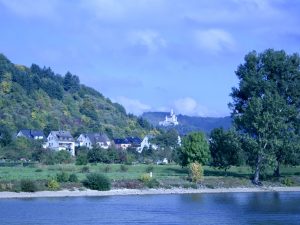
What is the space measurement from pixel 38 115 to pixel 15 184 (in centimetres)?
10637

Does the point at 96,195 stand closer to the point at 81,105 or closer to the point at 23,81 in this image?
the point at 23,81

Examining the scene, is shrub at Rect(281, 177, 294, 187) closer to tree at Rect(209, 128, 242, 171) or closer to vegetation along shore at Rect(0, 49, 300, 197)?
vegetation along shore at Rect(0, 49, 300, 197)

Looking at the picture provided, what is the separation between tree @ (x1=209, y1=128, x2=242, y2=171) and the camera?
243 feet

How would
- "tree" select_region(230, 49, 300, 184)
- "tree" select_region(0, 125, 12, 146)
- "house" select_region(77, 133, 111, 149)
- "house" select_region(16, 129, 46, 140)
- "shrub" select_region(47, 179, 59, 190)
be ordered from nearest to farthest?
1. "shrub" select_region(47, 179, 59, 190)
2. "tree" select_region(230, 49, 300, 184)
3. "tree" select_region(0, 125, 12, 146)
4. "house" select_region(16, 129, 46, 140)
5. "house" select_region(77, 133, 111, 149)

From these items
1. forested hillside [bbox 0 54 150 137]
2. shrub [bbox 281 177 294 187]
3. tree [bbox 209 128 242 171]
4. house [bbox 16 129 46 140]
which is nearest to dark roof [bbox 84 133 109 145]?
forested hillside [bbox 0 54 150 137]

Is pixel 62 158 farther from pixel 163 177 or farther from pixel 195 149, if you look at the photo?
pixel 163 177

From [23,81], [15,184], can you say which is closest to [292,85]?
[15,184]

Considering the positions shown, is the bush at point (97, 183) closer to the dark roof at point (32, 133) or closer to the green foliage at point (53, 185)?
the green foliage at point (53, 185)

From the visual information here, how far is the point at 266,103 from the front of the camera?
73.4m

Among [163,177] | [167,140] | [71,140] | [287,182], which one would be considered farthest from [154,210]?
[167,140]

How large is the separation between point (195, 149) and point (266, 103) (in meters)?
11.9

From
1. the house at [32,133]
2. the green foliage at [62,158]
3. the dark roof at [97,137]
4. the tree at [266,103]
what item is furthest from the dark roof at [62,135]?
the tree at [266,103]

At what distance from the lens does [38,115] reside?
16350cm

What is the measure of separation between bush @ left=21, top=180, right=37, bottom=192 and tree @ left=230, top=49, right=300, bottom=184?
25791mm
